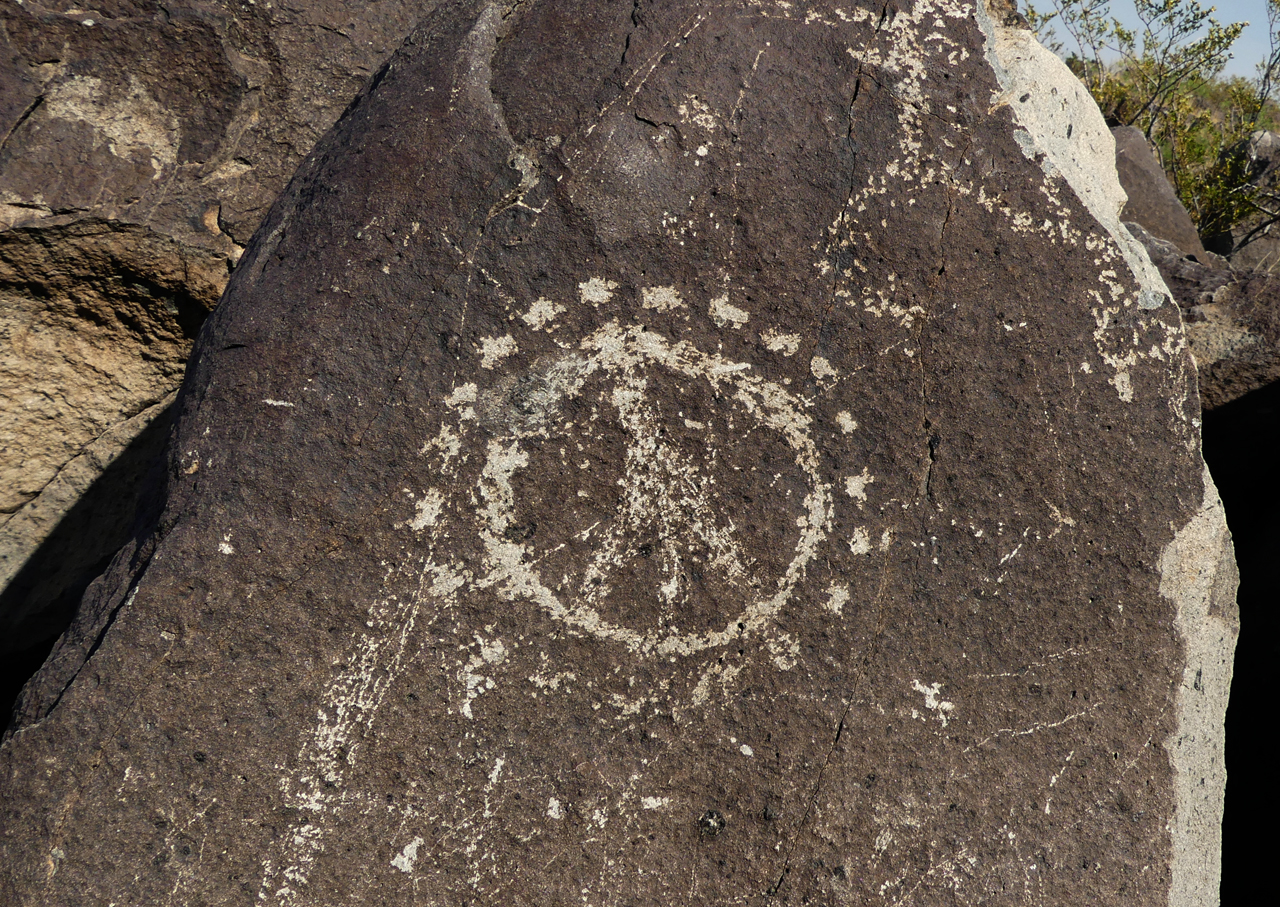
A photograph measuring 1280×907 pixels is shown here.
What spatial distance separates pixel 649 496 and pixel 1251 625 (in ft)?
5.57

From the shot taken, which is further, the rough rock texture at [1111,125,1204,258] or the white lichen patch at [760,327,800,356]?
the rough rock texture at [1111,125,1204,258]

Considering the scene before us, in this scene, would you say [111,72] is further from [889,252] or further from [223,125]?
[889,252]

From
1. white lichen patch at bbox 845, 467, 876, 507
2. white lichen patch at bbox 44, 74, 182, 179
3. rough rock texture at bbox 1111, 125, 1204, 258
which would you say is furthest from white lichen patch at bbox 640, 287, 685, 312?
rough rock texture at bbox 1111, 125, 1204, 258

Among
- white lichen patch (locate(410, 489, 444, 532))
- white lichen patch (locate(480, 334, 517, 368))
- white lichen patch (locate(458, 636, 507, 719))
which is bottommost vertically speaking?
white lichen patch (locate(458, 636, 507, 719))

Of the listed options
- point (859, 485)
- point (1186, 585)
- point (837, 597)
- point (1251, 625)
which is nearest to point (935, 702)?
point (837, 597)

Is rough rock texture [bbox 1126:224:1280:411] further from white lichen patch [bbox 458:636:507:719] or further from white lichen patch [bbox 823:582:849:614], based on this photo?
white lichen patch [bbox 458:636:507:719]

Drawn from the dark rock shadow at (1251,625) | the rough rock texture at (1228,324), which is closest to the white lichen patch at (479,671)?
the dark rock shadow at (1251,625)

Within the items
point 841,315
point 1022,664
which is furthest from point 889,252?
point 1022,664

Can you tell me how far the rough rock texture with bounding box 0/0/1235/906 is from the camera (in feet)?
3.75

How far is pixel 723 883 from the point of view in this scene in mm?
1174

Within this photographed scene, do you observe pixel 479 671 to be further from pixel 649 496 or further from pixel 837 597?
pixel 837 597

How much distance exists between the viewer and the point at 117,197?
190 centimetres

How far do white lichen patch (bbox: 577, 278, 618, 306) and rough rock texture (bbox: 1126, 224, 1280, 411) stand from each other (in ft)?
5.11

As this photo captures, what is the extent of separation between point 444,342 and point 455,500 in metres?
0.21
